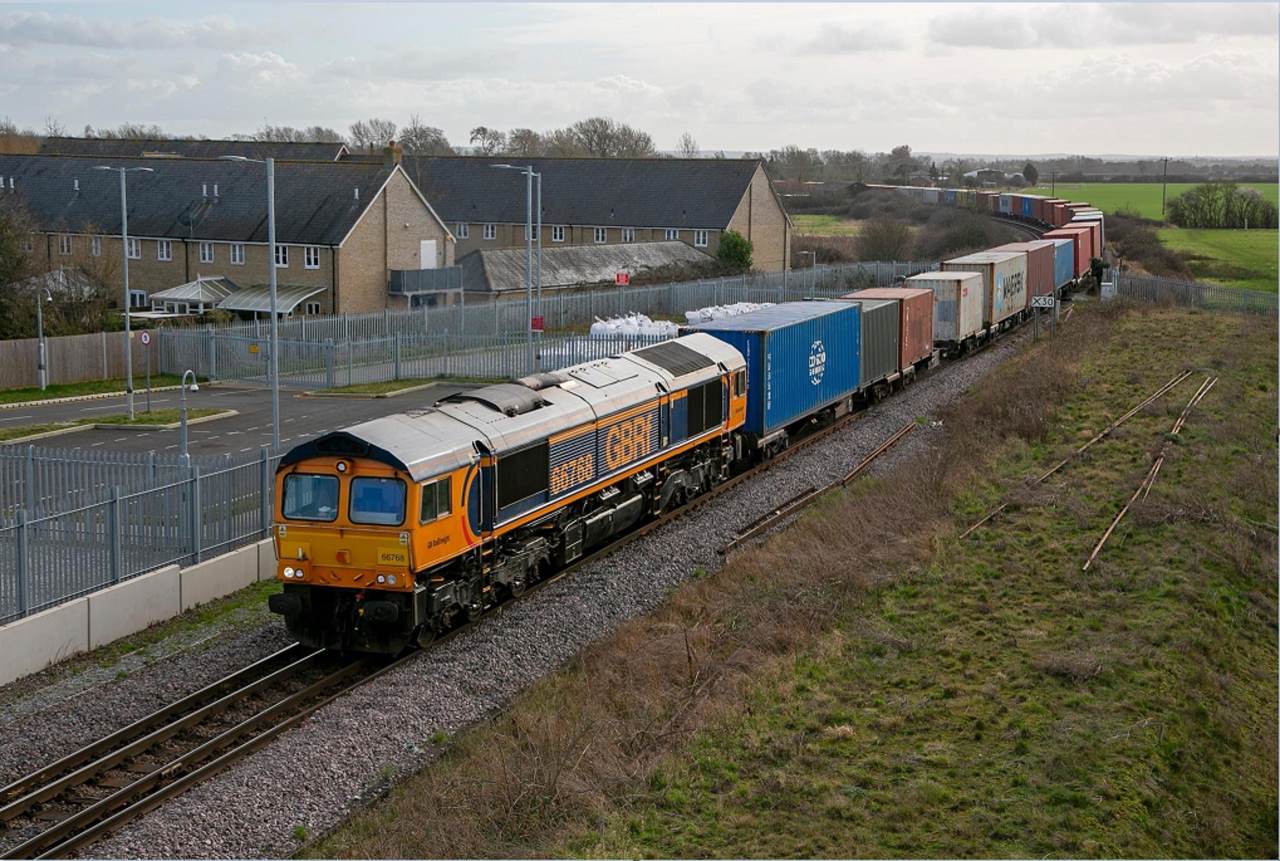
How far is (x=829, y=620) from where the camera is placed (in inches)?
758

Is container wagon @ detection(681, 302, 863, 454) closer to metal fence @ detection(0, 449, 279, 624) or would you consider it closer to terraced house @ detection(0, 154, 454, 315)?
metal fence @ detection(0, 449, 279, 624)

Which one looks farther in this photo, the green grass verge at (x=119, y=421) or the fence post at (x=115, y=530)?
the green grass verge at (x=119, y=421)

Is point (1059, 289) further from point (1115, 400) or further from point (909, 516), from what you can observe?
point (909, 516)

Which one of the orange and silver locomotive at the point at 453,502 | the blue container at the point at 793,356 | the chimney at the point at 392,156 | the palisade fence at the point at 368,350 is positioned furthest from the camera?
the chimney at the point at 392,156

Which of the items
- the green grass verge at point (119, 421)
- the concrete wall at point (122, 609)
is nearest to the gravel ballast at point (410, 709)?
the concrete wall at point (122, 609)

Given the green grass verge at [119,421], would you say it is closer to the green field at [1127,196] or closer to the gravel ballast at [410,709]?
the gravel ballast at [410,709]

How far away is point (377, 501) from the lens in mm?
17562

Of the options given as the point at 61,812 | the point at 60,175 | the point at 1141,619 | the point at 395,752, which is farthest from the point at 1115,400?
the point at 60,175

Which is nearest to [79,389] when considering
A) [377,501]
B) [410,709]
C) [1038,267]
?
[377,501]

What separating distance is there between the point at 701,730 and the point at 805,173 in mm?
186164

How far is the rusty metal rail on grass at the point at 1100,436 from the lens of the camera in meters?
25.0

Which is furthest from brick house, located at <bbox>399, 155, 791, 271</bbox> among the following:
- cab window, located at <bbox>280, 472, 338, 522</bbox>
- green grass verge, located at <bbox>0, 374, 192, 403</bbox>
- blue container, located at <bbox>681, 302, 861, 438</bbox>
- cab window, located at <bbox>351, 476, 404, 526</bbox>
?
cab window, located at <bbox>351, 476, 404, 526</bbox>

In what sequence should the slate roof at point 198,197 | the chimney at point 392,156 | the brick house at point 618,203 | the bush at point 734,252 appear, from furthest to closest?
the brick house at point 618,203
the bush at point 734,252
the chimney at point 392,156
the slate roof at point 198,197

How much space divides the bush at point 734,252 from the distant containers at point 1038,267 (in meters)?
18.2
